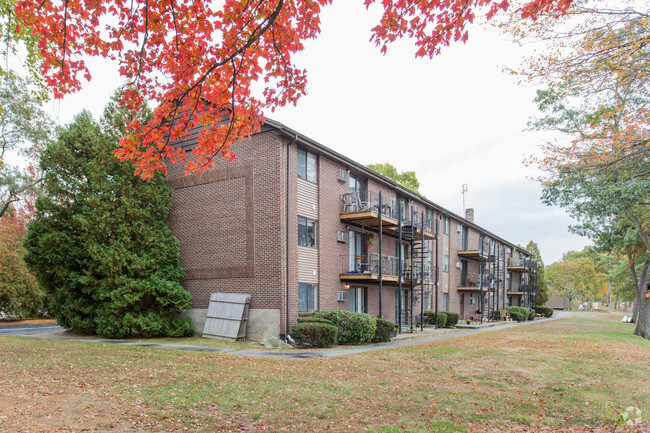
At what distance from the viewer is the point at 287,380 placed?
8.93 meters

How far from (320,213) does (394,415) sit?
1260cm

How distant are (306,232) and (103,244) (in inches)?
296

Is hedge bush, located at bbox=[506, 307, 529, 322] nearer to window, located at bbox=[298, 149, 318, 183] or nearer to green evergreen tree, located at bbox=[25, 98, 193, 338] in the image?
window, located at bbox=[298, 149, 318, 183]

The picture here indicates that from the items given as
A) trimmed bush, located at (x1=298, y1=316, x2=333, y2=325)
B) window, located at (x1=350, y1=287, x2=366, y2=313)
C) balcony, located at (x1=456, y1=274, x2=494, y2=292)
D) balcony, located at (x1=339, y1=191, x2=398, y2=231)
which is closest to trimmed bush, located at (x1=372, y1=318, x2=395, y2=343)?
trimmed bush, located at (x1=298, y1=316, x2=333, y2=325)

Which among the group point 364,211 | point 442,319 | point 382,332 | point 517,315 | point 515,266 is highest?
point 364,211

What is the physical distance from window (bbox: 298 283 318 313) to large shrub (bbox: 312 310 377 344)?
30.2 inches

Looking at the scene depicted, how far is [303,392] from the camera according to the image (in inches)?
314

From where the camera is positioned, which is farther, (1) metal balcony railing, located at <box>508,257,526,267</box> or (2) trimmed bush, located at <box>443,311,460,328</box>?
(1) metal balcony railing, located at <box>508,257,526,267</box>

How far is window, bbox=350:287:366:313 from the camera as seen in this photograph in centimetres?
2108

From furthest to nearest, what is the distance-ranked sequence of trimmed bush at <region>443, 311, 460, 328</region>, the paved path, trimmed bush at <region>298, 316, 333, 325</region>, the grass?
trimmed bush at <region>443, 311, 460, 328</region>, the paved path, trimmed bush at <region>298, 316, 333, 325</region>, the grass

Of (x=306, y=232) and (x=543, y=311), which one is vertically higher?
(x=306, y=232)

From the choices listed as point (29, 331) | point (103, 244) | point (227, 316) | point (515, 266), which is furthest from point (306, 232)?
point (515, 266)

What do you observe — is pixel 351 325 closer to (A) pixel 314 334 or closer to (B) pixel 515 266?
(A) pixel 314 334

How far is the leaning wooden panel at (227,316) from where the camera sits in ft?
55.3
